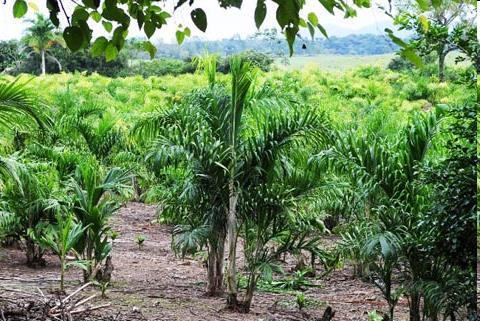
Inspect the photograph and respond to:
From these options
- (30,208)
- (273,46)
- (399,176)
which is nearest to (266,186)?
(399,176)

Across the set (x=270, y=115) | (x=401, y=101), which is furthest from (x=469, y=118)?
(x=401, y=101)

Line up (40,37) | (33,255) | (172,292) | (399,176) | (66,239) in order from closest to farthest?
(399,176) → (66,239) → (172,292) → (33,255) → (40,37)

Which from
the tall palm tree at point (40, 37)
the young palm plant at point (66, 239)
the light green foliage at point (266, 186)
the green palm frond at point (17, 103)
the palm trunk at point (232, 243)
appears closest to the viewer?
the green palm frond at point (17, 103)

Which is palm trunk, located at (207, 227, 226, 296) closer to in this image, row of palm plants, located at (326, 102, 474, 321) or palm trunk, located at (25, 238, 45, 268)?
row of palm plants, located at (326, 102, 474, 321)

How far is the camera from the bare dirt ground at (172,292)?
484cm

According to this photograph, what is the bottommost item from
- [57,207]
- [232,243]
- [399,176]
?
[232,243]

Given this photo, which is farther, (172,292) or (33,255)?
(33,255)

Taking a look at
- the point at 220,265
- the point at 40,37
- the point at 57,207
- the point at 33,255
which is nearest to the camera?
the point at 57,207

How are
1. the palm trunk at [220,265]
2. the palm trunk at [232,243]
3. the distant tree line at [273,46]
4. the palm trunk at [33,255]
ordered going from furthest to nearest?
the palm trunk at [33,255], the distant tree line at [273,46], the palm trunk at [220,265], the palm trunk at [232,243]

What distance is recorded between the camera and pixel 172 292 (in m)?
5.67

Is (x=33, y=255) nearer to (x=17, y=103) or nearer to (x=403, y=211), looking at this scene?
(x=17, y=103)

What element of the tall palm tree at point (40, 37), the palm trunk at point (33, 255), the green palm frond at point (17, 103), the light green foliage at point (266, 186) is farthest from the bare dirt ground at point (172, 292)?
the tall palm tree at point (40, 37)

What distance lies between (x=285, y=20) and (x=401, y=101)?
1007 centimetres

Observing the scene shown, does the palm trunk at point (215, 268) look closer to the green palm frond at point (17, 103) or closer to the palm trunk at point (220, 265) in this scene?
the palm trunk at point (220, 265)
